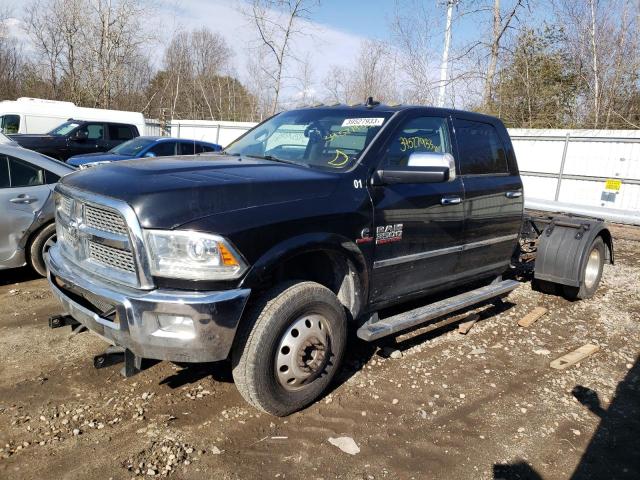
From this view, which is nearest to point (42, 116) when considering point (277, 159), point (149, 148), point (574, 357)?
point (149, 148)

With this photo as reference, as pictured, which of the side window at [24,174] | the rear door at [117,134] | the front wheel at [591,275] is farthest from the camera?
the rear door at [117,134]

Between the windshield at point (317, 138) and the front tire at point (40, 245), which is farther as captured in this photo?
the front tire at point (40, 245)

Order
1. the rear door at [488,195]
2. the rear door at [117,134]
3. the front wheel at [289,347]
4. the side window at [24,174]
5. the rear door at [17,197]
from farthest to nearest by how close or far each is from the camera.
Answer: the rear door at [117,134] → the side window at [24,174] → the rear door at [17,197] → the rear door at [488,195] → the front wheel at [289,347]

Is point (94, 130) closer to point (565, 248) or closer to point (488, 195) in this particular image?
point (488, 195)

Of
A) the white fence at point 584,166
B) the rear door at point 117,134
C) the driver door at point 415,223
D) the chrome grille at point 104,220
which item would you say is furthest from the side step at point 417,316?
the rear door at point 117,134

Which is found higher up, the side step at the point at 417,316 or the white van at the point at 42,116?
the white van at the point at 42,116

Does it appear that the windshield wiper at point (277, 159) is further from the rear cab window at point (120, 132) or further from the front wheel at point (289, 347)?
the rear cab window at point (120, 132)

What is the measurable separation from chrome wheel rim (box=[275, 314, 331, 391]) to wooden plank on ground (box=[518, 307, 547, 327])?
2896mm

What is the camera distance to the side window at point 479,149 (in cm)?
469

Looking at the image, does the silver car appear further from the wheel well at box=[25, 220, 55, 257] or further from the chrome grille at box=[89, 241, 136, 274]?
the chrome grille at box=[89, 241, 136, 274]

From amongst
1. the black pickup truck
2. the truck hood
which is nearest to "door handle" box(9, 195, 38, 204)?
the black pickup truck

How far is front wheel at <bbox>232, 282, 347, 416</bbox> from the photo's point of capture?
304 centimetres

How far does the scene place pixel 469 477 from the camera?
9.54 feet

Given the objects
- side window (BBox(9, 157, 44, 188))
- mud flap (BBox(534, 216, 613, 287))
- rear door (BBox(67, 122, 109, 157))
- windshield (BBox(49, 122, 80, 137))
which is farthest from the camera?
windshield (BBox(49, 122, 80, 137))
